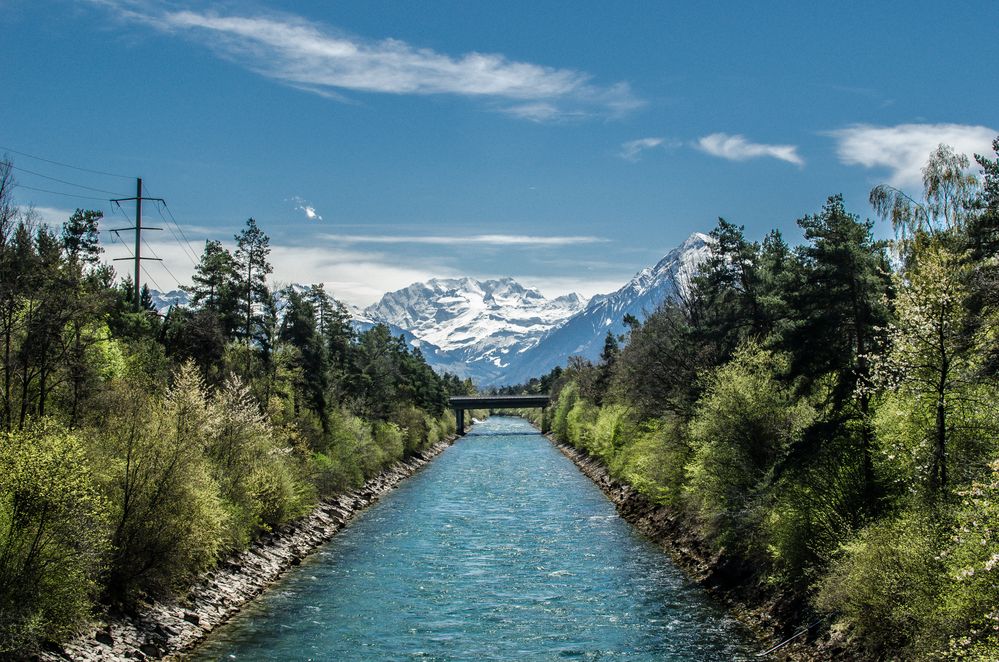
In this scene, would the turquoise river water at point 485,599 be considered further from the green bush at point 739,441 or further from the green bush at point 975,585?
the green bush at point 975,585

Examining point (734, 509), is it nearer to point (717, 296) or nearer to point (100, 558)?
point (717, 296)

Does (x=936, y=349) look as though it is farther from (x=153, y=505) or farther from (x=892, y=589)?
(x=153, y=505)

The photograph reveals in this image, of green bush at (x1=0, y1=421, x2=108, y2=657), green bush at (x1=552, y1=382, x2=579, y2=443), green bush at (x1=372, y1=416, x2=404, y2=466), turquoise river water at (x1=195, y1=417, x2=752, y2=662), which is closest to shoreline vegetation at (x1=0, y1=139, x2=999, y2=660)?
green bush at (x1=0, y1=421, x2=108, y2=657)

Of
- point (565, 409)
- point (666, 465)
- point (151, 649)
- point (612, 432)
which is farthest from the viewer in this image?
point (565, 409)

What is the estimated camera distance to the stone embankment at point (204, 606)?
1081 inches

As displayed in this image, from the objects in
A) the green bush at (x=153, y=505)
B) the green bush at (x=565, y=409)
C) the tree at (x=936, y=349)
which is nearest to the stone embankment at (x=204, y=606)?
the green bush at (x=153, y=505)

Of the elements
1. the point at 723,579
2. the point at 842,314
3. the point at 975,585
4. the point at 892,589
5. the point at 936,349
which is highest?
the point at 842,314

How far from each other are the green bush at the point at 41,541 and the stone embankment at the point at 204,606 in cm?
156

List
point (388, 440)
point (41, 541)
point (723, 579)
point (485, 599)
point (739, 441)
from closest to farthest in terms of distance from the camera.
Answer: point (41, 541) < point (485, 599) < point (723, 579) < point (739, 441) < point (388, 440)

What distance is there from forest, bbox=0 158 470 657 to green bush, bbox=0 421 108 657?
53 millimetres

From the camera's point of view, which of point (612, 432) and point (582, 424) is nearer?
point (612, 432)

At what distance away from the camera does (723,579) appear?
38438 mm

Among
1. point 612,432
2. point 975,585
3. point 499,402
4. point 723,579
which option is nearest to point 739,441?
point 723,579

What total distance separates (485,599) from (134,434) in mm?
17662
